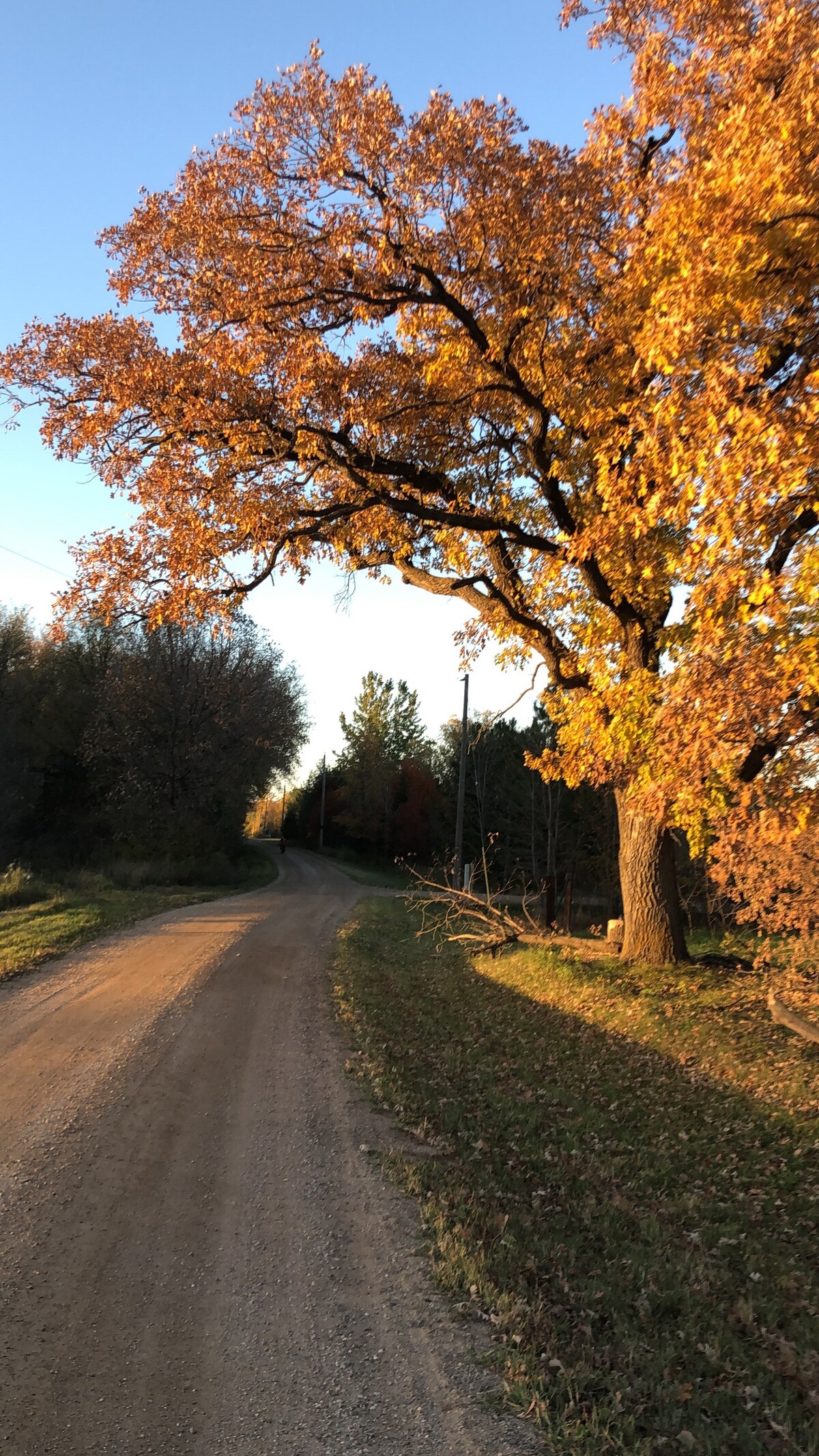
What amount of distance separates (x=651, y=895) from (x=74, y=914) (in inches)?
407

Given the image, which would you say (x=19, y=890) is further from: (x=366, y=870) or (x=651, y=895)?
(x=366, y=870)

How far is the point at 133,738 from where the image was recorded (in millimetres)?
30969

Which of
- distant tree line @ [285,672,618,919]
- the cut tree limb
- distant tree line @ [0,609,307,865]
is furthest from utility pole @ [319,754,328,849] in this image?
the cut tree limb

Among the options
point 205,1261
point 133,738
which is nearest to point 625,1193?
point 205,1261

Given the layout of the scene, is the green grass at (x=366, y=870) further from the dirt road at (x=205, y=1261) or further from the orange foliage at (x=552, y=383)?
the dirt road at (x=205, y=1261)

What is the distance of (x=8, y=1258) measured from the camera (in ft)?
15.3

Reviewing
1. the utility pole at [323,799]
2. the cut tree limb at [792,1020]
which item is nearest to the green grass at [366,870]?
the utility pole at [323,799]

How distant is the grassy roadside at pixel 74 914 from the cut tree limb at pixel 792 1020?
29.9 ft

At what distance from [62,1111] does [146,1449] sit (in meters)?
3.81

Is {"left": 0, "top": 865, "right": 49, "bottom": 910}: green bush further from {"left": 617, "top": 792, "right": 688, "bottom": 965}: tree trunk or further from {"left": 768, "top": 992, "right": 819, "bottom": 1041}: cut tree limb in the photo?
{"left": 768, "top": 992, "right": 819, "bottom": 1041}: cut tree limb

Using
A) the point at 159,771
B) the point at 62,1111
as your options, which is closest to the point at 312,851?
the point at 159,771

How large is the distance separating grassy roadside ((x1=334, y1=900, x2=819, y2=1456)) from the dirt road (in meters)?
0.38

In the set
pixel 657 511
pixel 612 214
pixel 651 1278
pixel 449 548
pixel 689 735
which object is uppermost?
pixel 612 214

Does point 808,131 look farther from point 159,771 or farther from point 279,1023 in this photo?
point 159,771
